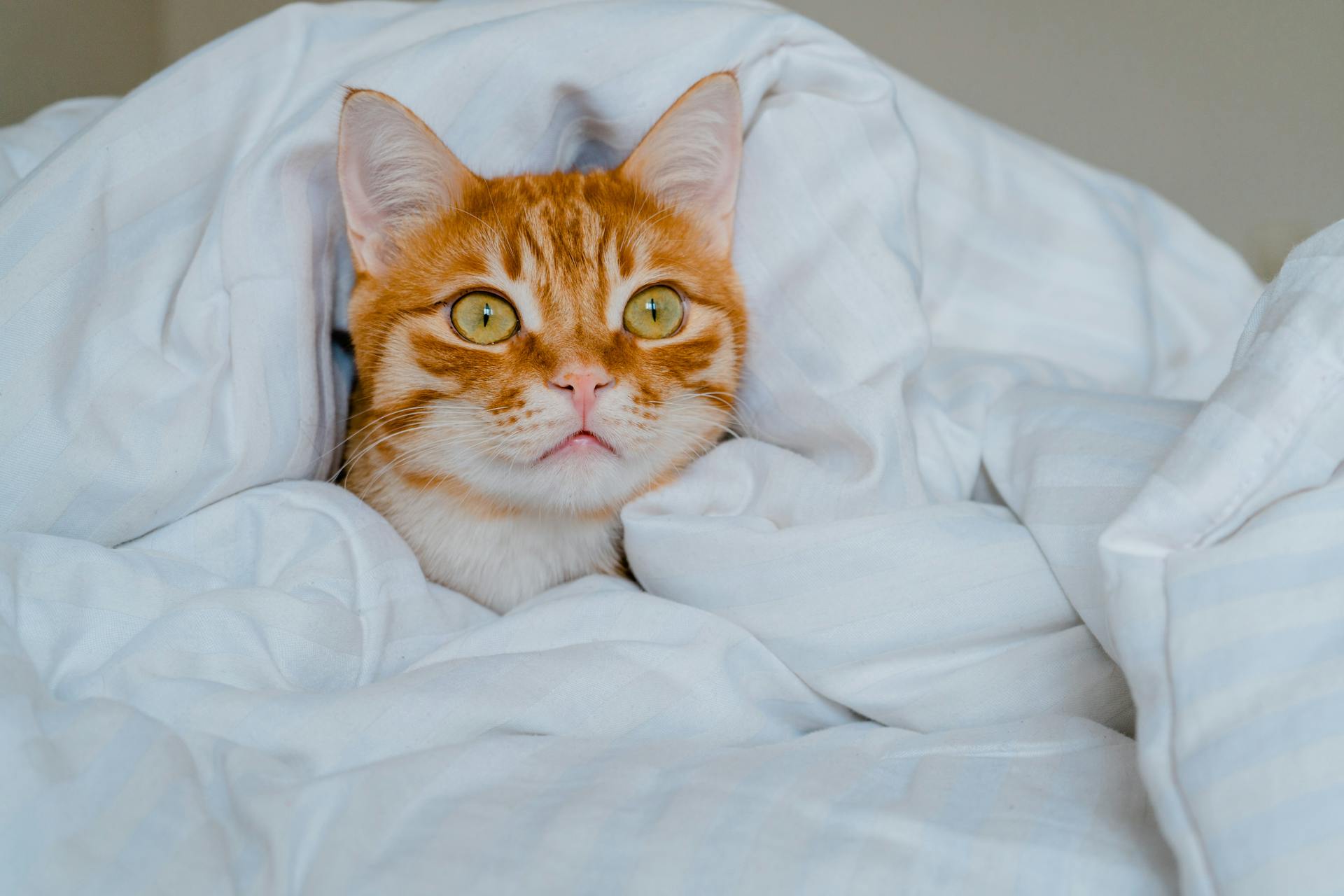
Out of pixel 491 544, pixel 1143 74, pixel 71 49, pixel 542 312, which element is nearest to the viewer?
pixel 542 312

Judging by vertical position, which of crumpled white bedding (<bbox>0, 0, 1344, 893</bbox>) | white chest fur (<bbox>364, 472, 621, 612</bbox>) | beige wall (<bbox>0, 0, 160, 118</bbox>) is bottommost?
white chest fur (<bbox>364, 472, 621, 612</bbox>)

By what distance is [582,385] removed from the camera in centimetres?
117

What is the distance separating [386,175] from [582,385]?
44 centimetres

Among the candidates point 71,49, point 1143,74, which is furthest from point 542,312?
point 1143,74

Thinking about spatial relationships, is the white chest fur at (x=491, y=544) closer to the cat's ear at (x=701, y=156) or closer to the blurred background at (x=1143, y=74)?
the cat's ear at (x=701, y=156)

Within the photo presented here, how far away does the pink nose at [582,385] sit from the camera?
117cm

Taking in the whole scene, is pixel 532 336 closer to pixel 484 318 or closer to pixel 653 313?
pixel 484 318

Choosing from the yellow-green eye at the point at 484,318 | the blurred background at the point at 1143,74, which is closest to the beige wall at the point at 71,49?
the blurred background at the point at 1143,74

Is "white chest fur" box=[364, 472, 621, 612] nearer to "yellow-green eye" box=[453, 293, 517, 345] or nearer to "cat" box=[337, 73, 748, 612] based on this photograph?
"cat" box=[337, 73, 748, 612]

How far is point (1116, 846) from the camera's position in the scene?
0.84 metres

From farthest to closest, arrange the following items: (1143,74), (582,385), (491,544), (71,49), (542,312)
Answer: (1143,74), (71,49), (491,544), (542,312), (582,385)

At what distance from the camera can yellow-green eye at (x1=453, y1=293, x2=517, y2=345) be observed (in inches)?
50.8

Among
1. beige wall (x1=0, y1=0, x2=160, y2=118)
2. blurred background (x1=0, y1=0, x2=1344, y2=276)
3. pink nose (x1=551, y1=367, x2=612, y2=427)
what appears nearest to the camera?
pink nose (x1=551, y1=367, x2=612, y2=427)

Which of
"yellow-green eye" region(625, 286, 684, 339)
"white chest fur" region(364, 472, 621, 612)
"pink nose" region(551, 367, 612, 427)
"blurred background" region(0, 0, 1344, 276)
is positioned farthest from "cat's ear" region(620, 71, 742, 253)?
"blurred background" region(0, 0, 1344, 276)
